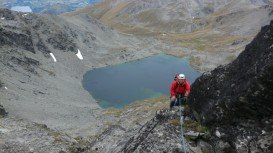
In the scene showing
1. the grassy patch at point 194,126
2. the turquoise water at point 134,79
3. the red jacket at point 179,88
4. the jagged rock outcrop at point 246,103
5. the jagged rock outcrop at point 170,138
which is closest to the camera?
A: the jagged rock outcrop at point 246,103

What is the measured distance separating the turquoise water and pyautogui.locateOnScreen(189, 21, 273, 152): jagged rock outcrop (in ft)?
240

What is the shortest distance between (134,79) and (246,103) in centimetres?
10516

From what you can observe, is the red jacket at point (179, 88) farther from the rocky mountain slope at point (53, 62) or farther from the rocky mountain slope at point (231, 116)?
the rocky mountain slope at point (53, 62)

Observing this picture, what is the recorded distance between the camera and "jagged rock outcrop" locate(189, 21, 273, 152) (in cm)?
1800

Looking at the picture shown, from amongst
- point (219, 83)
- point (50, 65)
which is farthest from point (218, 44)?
point (219, 83)

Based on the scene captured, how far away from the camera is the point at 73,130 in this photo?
62.6 metres

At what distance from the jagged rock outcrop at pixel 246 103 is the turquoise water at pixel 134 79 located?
240 feet

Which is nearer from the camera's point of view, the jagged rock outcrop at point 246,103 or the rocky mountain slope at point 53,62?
the jagged rock outcrop at point 246,103

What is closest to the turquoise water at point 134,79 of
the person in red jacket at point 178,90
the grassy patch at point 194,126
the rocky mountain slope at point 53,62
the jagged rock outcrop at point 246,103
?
the rocky mountain slope at point 53,62

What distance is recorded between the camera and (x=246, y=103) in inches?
738

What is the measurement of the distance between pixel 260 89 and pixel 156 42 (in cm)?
16940

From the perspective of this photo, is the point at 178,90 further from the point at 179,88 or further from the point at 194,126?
the point at 194,126

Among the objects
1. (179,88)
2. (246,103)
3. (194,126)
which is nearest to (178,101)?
(179,88)

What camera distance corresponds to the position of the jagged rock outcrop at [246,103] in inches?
709
